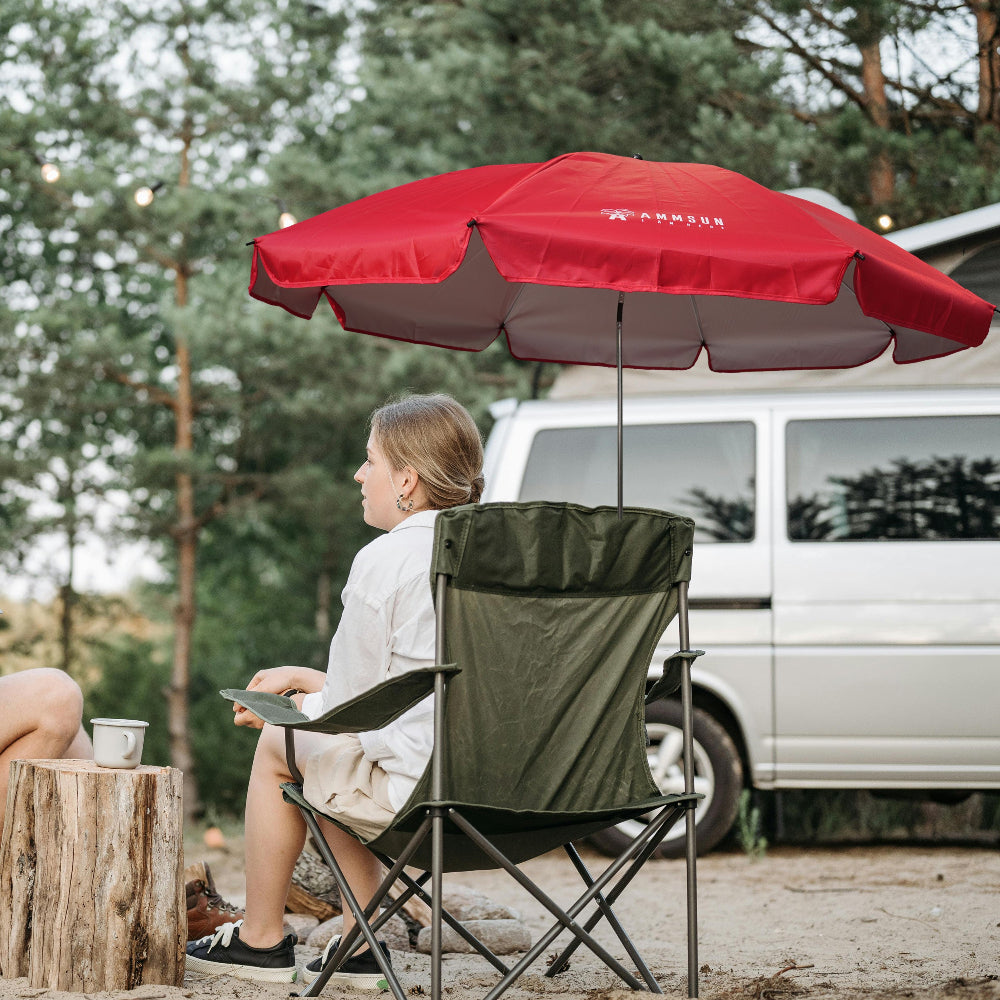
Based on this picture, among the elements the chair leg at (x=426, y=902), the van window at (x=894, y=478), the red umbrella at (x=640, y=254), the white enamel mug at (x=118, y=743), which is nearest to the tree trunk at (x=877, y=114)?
the van window at (x=894, y=478)

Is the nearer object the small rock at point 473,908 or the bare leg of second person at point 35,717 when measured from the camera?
the bare leg of second person at point 35,717

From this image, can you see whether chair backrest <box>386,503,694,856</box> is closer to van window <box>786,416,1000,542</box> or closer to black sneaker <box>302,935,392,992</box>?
black sneaker <box>302,935,392,992</box>

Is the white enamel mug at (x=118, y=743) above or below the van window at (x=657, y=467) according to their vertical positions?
below

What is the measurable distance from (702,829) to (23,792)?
3.09 m

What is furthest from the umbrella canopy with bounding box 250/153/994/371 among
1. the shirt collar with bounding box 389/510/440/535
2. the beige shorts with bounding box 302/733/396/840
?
the beige shorts with bounding box 302/733/396/840

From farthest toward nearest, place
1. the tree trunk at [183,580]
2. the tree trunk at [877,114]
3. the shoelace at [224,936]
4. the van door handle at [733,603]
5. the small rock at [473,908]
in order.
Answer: the tree trunk at [183,580] < the tree trunk at [877,114] < the van door handle at [733,603] < the small rock at [473,908] < the shoelace at [224,936]

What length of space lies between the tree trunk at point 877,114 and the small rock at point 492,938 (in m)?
5.92

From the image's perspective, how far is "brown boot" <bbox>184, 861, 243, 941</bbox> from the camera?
11.2ft

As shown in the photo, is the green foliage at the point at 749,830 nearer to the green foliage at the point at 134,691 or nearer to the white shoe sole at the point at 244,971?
the white shoe sole at the point at 244,971

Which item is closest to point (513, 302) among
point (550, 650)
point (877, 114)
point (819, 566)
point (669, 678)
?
point (669, 678)

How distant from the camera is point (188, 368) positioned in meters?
11.0

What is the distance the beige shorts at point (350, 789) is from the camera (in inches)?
103

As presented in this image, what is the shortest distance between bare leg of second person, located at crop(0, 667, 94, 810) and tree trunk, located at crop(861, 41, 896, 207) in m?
6.51

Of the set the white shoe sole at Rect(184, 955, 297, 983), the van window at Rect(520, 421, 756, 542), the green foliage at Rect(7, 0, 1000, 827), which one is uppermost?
the green foliage at Rect(7, 0, 1000, 827)
